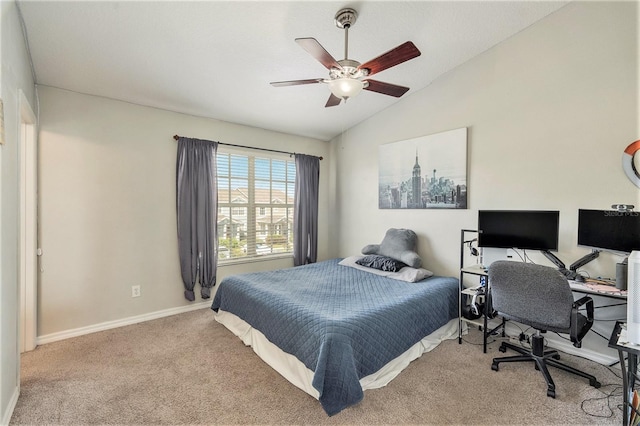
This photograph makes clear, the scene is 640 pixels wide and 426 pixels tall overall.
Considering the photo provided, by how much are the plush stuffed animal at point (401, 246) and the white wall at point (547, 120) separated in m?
0.18

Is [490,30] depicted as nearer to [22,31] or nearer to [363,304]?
[363,304]

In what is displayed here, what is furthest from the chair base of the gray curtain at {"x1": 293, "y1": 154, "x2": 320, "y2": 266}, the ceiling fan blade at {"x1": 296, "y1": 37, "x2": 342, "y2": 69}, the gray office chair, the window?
the window

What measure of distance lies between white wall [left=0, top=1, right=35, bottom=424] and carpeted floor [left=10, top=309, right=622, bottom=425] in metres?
0.25

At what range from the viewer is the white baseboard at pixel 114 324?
281 centimetres

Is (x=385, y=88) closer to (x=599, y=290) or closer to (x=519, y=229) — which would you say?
(x=519, y=229)

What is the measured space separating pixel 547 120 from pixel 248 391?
11.1 ft

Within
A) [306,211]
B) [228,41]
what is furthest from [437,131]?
[228,41]

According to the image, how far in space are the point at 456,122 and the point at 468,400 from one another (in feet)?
8.88

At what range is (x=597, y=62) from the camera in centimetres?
245

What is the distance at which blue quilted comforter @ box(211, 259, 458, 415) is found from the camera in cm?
184

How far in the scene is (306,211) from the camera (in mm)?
4574

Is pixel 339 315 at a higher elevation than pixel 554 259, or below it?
below

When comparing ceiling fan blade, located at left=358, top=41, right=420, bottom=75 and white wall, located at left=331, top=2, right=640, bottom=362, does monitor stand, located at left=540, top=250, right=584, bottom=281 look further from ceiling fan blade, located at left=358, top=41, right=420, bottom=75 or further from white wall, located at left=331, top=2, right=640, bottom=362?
ceiling fan blade, located at left=358, top=41, right=420, bottom=75

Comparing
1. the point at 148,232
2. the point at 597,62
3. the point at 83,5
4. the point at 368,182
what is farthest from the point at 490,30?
the point at 148,232
